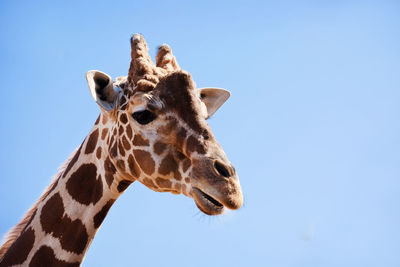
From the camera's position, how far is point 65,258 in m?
4.92

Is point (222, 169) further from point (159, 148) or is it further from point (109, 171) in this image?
point (109, 171)

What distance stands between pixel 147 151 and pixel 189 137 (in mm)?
581

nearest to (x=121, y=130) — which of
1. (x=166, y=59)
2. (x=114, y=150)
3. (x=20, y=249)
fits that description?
(x=114, y=150)

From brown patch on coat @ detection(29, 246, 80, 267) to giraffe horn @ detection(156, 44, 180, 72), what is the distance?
272 cm

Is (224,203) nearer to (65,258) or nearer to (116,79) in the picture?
(65,258)

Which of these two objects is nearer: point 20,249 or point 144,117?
point 144,117

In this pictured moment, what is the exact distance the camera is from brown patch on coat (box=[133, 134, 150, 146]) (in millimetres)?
4814

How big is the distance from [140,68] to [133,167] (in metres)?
1.24

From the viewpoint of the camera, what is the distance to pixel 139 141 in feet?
16.0

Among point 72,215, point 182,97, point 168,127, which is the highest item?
point 182,97

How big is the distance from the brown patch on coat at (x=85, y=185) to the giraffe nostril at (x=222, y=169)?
170 centimetres

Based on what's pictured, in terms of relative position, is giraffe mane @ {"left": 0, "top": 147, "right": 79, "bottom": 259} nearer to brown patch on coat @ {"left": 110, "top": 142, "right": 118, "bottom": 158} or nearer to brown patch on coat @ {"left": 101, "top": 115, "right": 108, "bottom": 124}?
brown patch on coat @ {"left": 101, "top": 115, "right": 108, "bottom": 124}

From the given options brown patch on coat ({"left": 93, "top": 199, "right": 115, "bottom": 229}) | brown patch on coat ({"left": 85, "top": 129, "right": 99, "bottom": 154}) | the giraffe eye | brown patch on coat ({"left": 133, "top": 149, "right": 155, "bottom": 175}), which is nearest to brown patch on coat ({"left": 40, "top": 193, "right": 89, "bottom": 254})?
brown patch on coat ({"left": 93, "top": 199, "right": 115, "bottom": 229})

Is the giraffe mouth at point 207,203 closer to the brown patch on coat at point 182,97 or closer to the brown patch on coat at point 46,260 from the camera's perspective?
the brown patch on coat at point 182,97
